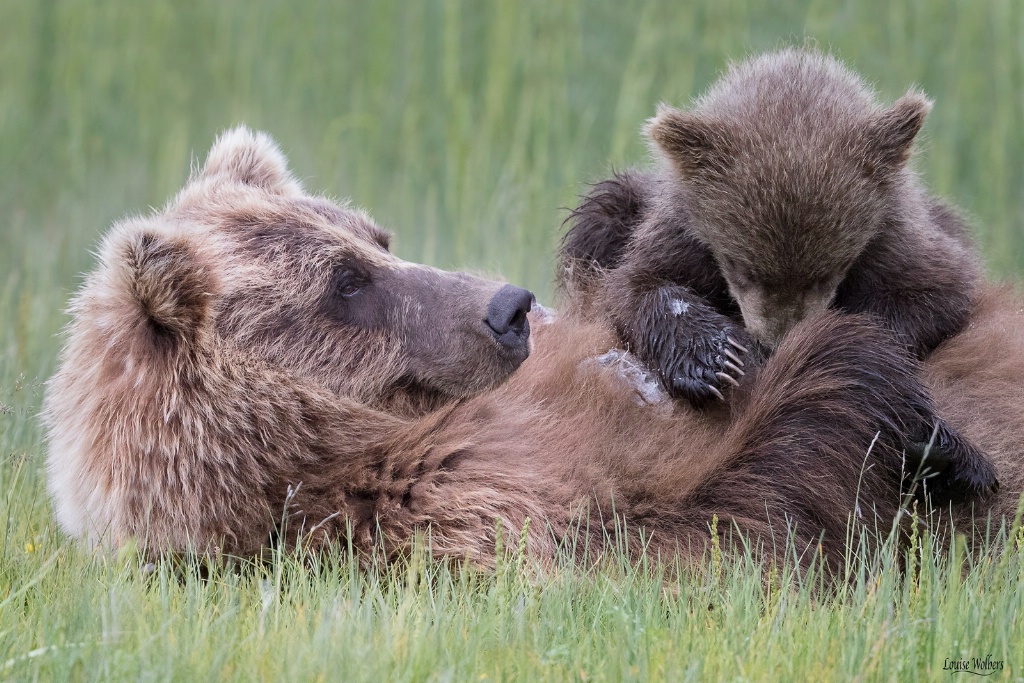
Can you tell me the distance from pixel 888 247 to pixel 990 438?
0.87 metres

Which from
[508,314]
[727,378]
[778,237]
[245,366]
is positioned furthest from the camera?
[778,237]

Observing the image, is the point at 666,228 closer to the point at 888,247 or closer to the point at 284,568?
the point at 888,247

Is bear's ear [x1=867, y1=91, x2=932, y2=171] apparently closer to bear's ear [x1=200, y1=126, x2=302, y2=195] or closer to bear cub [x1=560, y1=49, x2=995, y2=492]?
bear cub [x1=560, y1=49, x2=995, y2=492]

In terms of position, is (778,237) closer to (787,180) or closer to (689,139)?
(787,180)

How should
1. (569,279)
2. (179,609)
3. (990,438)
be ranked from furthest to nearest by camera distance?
1. (569,279)
2. (990,438)
3. (179,609)

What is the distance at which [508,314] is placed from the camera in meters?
3.82

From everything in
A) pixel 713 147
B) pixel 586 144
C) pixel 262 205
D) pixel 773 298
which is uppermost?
pixel 586 144

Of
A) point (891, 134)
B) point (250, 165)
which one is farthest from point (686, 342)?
point (250, 165)

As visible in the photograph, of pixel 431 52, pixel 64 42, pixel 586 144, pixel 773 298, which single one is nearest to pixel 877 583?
pixel 773 298

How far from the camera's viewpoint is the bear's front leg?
13.8ft

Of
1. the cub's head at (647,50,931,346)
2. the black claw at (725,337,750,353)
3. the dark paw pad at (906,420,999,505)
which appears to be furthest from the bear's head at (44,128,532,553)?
the dark paw pad at (906,420,999,505)

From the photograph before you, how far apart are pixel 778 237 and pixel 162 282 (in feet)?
7.33

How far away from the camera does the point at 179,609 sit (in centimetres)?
308

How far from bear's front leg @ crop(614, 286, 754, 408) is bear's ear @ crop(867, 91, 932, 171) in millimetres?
855
